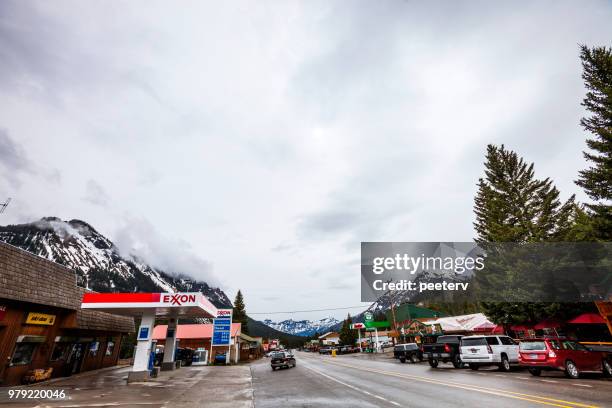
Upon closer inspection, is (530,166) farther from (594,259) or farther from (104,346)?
(104,346)

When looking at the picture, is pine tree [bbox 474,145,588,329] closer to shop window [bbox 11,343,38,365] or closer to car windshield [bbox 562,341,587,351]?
car windshield [bbox 562,341,587,351]

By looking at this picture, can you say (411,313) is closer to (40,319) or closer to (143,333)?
(143,333)

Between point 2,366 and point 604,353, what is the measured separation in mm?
29865

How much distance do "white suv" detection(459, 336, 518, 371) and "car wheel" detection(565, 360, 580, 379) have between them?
14.5ft

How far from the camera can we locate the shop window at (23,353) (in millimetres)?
18286

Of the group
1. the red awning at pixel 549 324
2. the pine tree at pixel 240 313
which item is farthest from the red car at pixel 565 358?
the pine tree at pixel 240 313

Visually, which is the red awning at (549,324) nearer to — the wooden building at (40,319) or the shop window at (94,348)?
the wooden building at (40,319)

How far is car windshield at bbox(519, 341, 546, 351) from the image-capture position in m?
15.2

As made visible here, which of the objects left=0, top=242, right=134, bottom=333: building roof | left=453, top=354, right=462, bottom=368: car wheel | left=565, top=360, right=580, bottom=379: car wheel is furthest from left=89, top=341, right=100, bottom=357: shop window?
left=565, top=360, right=580, bottom=379: car wheel

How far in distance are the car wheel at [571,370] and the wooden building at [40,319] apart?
26.7m

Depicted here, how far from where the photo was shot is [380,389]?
42.1ft

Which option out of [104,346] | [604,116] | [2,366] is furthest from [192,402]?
[604,116]

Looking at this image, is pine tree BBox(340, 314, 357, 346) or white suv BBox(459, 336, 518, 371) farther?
pine tree BBox(340, 314, 357, 346)

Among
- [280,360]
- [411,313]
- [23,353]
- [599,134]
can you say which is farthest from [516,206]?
[411,313]
